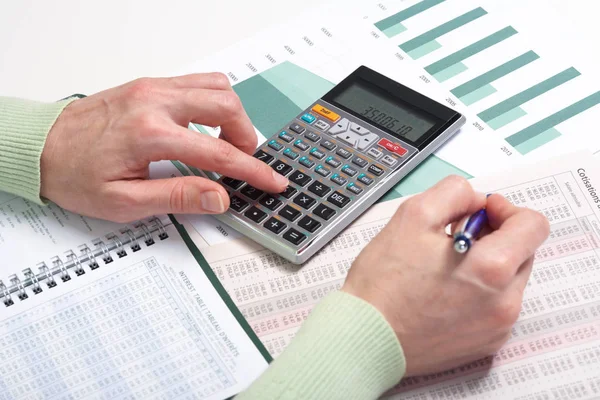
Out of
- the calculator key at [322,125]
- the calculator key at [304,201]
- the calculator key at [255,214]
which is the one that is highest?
the calculator key at [322,125]

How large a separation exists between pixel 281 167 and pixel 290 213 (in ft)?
0.20

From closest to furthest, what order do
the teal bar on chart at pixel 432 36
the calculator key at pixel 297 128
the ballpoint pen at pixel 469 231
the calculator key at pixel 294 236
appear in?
1. the ballpoint pen at pixel 469 231
2. the calculator key at pixel 294 236
3. the calculator key at pixel 297 128
4. the teal bar on chart at pixel 432 36

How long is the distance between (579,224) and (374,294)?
246 millimetres

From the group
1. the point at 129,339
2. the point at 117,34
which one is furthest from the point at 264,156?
the point at 117,34

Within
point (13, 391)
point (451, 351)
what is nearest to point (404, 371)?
point (451, 351)

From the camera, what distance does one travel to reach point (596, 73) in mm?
875

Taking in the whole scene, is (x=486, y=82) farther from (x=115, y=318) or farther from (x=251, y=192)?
(x=115, y=318)

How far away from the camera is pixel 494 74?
2.91 feet

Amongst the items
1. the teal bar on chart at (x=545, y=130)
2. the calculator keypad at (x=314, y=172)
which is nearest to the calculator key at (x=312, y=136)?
the calculator keypad at (x=314, y=172)

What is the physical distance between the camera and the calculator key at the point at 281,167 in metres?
0.77

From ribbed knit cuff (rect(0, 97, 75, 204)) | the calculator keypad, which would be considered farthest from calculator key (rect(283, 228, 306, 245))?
ribbed knit cuff (rect(0, 97, 75, 204))

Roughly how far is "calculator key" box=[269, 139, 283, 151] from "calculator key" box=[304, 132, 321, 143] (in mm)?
30

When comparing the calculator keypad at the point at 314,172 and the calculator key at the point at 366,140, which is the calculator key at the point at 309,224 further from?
the calculator key at the point at 366,140

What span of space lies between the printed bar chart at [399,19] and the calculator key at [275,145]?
25 centimetres
